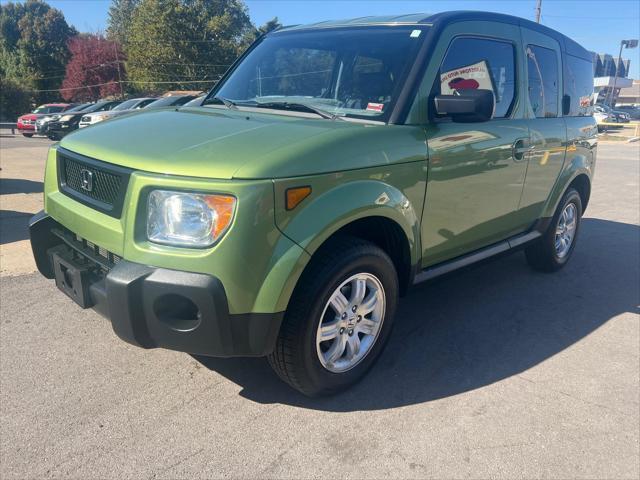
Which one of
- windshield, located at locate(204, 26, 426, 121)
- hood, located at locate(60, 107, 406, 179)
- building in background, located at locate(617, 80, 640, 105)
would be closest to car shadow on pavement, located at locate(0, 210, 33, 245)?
hood, located at locate(60, 107, 406, 179)

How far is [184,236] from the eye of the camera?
7.61 feet

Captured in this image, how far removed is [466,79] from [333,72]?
872 millimetres

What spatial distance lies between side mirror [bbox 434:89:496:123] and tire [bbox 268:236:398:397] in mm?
898

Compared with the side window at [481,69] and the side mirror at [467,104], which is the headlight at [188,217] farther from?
the side window at [481,69]

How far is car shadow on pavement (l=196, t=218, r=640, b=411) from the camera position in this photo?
3.02m

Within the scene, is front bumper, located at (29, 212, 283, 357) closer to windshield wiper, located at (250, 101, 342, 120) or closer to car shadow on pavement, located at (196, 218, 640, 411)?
car shadow on pavement, located at (196, 218, 640, 411)

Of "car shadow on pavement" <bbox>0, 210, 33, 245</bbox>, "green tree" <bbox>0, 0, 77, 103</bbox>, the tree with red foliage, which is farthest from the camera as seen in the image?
"green tree" <bbox>0, 0, 77, 103</bbox>

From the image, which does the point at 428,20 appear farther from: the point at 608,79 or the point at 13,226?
the point at 608,79

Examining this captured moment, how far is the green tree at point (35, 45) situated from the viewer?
2072 inches

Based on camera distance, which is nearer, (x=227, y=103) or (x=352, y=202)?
(x=352, y=202)

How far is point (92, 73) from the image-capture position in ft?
170

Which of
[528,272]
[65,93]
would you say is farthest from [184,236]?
[65,93]

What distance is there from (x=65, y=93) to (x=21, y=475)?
186 ft

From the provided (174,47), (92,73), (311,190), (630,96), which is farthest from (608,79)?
(311,190)
